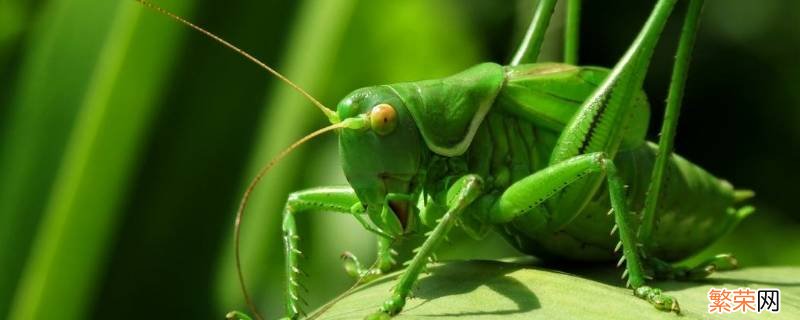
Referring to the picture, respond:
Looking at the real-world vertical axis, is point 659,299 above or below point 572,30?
below

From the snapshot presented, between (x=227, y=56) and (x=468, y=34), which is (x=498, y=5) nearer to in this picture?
(x=468, y=34)

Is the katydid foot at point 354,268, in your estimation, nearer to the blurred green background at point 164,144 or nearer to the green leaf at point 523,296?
the green leaf at point 523,296

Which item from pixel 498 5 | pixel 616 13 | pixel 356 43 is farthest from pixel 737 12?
pixel 356 43

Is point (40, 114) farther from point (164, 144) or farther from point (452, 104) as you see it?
point (452, 104)

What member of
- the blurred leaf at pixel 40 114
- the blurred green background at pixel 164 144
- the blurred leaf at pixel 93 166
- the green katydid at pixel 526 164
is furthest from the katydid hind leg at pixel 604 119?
the blurred leaf at pixel 40 114

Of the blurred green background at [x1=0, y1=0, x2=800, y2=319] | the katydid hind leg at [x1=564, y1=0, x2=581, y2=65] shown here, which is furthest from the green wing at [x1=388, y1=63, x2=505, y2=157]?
the blurred green background at [x1=0, y1=0, x2=800, y2=319]

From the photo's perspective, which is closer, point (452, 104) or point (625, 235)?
point (625, 235)

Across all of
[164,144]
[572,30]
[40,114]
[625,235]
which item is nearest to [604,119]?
[625,235]

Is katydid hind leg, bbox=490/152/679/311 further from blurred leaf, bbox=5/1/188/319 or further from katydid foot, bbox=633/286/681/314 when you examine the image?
blurred leaf, bbox=5/1/188/319
